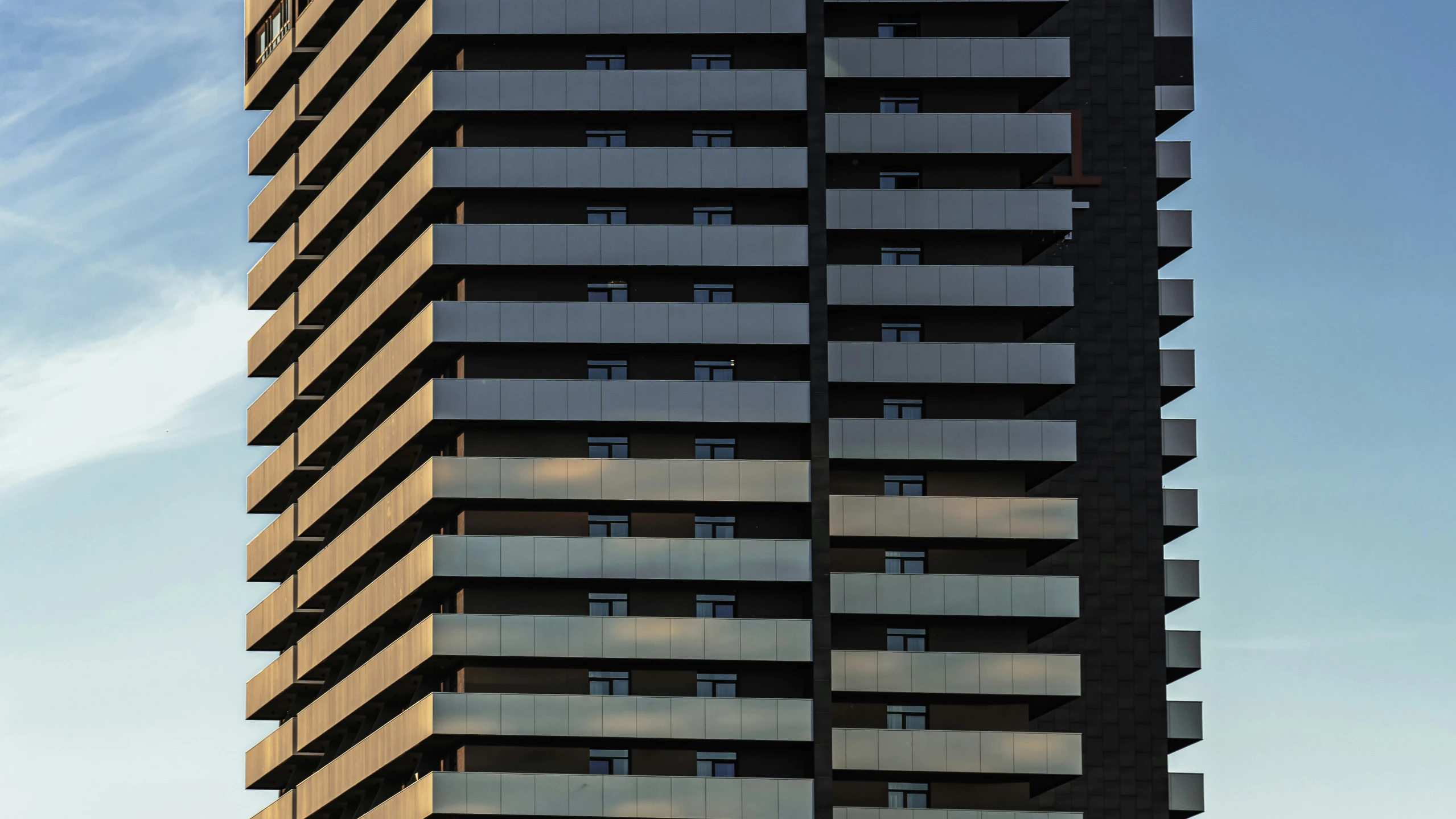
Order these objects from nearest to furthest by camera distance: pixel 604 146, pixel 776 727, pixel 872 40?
pixel 776 727 < pixel 604 146 < pixel 872 40

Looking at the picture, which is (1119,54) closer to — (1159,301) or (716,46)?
(1159,301)

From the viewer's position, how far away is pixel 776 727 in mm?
122625

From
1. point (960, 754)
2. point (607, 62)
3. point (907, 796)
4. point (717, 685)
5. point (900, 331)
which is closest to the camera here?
point (717, 685)

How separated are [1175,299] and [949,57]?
18.5 m

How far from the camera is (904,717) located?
13375 centimetres

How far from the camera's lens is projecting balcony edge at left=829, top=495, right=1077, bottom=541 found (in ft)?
440

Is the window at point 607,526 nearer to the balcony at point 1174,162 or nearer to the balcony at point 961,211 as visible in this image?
the balcony at point 961,211

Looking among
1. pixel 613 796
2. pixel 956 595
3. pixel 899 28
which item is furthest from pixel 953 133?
pixel 613 796

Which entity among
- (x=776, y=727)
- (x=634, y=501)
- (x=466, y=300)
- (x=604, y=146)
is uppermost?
(x=604, y=146)

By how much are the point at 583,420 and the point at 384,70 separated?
79.1 ft

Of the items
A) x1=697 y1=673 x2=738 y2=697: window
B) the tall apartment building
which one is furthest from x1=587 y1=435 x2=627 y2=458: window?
x1=697 y1=673 x2=738 y2=697: window

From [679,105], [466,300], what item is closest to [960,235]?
[679,105]

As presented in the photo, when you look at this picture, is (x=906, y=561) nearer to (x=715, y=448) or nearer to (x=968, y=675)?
(x=968, y=675)

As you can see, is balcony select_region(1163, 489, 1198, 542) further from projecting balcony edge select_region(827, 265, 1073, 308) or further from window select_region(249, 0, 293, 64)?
window select_region(249, 0, 293, 64)
